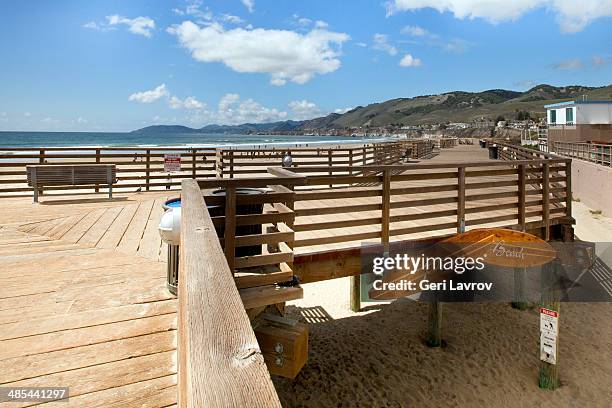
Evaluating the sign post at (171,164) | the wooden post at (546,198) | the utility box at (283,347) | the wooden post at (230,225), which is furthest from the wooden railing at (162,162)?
the utility box at (283,347)

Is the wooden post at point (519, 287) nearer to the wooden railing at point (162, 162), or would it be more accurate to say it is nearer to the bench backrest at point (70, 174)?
the wooden railing at point (162, 162)

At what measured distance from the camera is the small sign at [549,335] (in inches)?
185

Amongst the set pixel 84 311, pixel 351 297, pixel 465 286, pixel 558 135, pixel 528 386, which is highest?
pixel 558 135

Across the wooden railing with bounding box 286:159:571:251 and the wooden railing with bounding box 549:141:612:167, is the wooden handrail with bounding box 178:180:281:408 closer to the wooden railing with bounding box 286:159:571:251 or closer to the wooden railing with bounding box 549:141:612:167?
the wooden railing with bounding box 286:159:571:251

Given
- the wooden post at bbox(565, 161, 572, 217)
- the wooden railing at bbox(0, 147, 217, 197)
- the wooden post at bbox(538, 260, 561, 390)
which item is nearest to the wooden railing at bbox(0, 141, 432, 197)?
the wooden railing at bbox(0, 147, 217, 197)

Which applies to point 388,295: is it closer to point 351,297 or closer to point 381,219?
point 381,219

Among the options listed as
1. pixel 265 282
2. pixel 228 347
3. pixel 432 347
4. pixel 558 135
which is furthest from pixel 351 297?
pixel 558 135

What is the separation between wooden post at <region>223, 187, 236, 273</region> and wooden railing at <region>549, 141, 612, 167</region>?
13.1 metres

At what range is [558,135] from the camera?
2533 cm

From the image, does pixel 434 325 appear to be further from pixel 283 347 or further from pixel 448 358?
pixel 283 347

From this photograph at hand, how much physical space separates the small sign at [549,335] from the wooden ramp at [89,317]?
4402 mm

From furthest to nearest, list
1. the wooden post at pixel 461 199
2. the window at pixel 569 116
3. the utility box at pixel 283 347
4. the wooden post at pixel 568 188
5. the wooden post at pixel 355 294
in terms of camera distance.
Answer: the window at pixel 569 116, the wooden post at pixel 355 294, the wooden post at pixel 568 188, the wooden post at pixel 461 199, the utility box at pixel 283 347

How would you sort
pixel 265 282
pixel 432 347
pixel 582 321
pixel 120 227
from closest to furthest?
pixel 265 282 → pixel 120 227 → pixel 432 347 → pixel 582 321

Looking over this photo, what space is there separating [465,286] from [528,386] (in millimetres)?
1502
